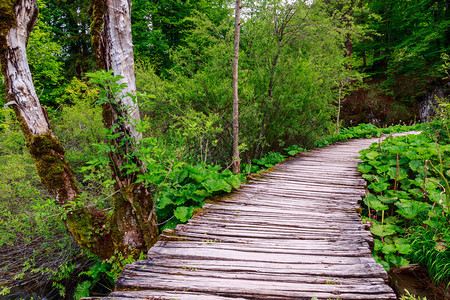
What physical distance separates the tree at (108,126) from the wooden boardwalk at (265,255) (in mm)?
613

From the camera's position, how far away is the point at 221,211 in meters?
3.18

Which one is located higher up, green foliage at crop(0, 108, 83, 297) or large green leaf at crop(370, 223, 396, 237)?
large green leaf at crop(370, 223, 396, 237)

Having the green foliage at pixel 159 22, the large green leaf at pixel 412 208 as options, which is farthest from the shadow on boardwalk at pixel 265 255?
the green foliage at pixel 159 22

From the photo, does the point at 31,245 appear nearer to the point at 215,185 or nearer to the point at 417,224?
the point at 215,185

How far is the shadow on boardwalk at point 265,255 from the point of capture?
5.63ft

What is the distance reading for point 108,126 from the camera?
260 centimetres

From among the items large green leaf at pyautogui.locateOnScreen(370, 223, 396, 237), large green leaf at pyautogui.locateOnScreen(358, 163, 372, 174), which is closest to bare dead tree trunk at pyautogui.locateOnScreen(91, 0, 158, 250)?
large green leaf at pyautogui.locateOnScreen(370, 223, 396, 237)

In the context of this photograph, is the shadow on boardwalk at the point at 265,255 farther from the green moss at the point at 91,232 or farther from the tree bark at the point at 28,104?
the tree bark at the point at 28,104

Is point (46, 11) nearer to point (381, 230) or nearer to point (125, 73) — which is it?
point (125, 73)

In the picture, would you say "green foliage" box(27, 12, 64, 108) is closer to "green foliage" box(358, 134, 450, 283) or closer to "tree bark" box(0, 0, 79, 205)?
"tree bark" box(0, 0, 79, 205)

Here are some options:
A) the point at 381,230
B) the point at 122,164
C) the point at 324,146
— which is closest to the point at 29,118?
the point at 122,164

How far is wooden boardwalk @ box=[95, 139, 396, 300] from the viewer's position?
172cm

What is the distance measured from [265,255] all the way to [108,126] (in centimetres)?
218

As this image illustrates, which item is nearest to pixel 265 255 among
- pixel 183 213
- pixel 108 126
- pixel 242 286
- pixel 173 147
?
Result: pixel 242 286
